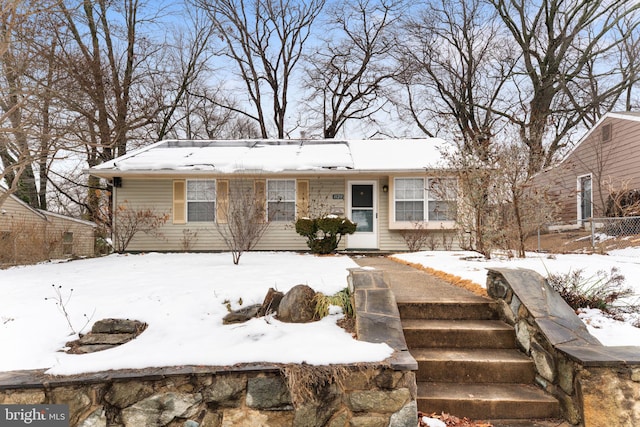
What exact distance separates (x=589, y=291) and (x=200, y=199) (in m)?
9.30

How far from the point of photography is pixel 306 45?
20.1 m

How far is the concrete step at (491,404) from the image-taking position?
2.59 m

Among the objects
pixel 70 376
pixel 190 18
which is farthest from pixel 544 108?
pixel 70 376

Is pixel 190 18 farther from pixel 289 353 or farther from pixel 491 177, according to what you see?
pixel 289 353

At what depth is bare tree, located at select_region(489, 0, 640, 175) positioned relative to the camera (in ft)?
52.4

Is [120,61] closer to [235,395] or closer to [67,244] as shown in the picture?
[67,244]

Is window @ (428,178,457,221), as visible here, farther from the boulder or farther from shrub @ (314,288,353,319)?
the boulder

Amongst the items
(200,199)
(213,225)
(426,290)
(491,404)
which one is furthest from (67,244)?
(491,404)

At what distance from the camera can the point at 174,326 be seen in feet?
10.8

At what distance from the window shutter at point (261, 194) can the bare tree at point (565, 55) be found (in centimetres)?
1288

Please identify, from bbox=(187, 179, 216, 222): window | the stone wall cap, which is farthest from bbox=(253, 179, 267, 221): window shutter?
the stone wall cap

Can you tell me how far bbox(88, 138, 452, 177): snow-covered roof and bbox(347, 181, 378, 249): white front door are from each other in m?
0.73

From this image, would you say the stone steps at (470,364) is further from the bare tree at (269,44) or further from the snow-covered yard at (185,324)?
the bare tree at (269,44)

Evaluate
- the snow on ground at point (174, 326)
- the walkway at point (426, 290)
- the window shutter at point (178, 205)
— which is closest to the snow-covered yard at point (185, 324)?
the snow on ground at point (174, 326)
